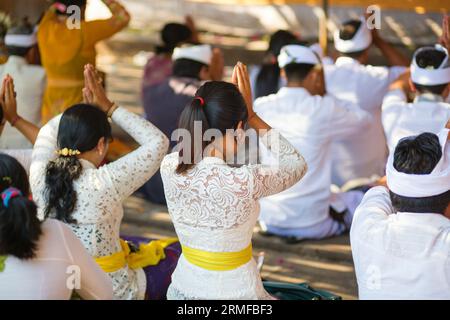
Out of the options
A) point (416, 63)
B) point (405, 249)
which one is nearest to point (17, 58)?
point (416, 63)

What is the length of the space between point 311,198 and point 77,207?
1766 mm

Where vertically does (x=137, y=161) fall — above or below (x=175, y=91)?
above

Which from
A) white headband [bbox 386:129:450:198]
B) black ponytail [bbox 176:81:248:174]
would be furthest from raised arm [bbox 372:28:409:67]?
white headband [bbox 386:129:450:198]

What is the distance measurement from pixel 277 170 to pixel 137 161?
0.56 metres

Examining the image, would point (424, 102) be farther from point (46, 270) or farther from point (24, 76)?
point (46, 270)

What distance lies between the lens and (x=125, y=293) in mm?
3303

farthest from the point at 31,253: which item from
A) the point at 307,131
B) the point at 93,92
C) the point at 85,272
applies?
the point at 307,131

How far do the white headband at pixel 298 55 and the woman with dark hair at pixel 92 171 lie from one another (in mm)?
1336

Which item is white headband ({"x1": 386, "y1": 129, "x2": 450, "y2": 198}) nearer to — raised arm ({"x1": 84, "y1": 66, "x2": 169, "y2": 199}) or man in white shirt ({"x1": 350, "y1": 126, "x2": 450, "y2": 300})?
man in white shirt ({"x1": 350, "y1": 126, "x2": 450, "y2": 300})

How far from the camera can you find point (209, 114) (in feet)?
8.87

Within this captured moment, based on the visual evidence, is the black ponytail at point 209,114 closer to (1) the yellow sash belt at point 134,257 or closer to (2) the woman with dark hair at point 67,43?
(1) the yellow sash belt at point 134,257

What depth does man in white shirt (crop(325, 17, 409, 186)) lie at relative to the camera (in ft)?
15.9

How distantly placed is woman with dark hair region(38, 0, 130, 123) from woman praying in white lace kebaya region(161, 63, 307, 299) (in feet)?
7.49

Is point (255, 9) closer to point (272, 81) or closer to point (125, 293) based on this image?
point (272, 81)
